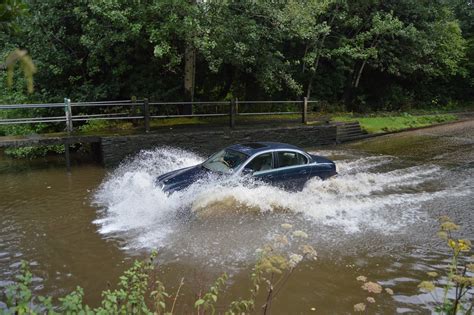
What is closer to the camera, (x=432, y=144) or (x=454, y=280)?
(x=454, y=280)

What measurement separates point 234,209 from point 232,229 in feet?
2.71

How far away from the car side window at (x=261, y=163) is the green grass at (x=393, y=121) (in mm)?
12839

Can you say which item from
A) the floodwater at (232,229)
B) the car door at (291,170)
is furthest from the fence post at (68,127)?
the car door at (291,170)

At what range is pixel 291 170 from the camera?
9.70 metres

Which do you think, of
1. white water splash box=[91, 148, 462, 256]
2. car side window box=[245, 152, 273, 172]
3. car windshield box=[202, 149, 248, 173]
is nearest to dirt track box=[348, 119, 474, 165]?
white water splash box=[91, 148, 462, 256]

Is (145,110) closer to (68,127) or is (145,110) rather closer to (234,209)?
(68,127)

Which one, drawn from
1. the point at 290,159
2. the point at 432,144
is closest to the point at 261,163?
the point at 290,159

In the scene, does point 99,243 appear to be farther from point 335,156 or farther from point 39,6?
point 39,6

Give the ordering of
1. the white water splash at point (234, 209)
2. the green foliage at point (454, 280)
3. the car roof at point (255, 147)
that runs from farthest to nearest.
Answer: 1. the car roof at point (255, 147)
2. the white water splash at point (234, 209)
3. the green foliage at point (454, 280)

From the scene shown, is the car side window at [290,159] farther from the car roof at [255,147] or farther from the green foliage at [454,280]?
the green foliage at [454,280]

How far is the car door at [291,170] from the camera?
31.0 ft

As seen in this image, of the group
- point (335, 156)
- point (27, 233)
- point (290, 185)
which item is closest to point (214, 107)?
point (335, 156)

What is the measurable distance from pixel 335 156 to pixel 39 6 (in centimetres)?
1399

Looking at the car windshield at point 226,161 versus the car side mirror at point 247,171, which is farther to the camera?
the car windshield at point 226,161
